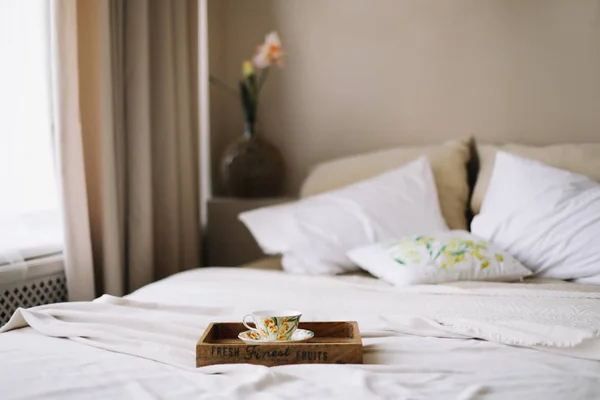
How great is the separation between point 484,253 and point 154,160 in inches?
54.6

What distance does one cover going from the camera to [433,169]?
8.05 ft

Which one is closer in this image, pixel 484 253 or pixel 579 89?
pixel 484 253

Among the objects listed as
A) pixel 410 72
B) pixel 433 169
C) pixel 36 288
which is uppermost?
pixel 410 72

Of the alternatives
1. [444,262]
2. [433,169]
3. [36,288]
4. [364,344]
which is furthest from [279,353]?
[433,169]

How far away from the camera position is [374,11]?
2.88 metres

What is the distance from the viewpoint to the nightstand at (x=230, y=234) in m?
2.88

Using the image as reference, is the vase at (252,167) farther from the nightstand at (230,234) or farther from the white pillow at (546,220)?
the white pillow at (546,220)

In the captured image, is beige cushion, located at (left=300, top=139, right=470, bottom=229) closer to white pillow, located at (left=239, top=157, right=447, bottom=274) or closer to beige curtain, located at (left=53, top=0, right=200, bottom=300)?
white pillow, located at (left=239, top=157, right=447, bottom=274)

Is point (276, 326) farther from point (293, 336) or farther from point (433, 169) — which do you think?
point (433, 169)

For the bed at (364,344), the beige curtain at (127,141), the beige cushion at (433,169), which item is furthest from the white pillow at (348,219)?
the beige curtain at (127,141)

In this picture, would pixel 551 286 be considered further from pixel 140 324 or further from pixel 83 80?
pixel 83 80

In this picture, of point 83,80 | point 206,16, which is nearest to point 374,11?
point 206,16

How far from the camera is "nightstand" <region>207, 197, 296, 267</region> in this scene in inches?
114

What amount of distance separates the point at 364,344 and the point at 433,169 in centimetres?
130
